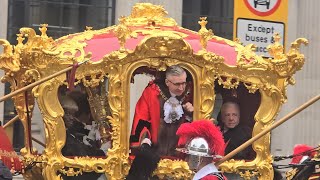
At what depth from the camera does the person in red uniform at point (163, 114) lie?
1077cm

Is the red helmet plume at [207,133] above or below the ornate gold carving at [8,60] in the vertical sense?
below

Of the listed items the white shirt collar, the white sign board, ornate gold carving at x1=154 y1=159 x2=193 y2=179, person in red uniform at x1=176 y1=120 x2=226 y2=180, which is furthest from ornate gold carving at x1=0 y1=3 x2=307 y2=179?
the white sign board

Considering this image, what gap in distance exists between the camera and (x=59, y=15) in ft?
83.6

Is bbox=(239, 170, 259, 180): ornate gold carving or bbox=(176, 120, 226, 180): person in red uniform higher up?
bbox=(176, 120, 226, 180): person in red uniform

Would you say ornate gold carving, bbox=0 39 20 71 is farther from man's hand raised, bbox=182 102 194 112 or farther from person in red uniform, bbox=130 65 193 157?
man's hand raised, bbox=182 102 194 112

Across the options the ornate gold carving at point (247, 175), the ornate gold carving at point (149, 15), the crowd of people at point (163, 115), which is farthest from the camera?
the ornate gold carving at point (149, 15)

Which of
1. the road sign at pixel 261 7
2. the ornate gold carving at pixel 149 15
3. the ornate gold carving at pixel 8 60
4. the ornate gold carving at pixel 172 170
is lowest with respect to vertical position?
the ornate gold carving at pixel 172 170

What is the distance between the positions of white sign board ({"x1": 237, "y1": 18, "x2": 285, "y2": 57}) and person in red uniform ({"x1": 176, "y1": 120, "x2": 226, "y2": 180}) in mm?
5983

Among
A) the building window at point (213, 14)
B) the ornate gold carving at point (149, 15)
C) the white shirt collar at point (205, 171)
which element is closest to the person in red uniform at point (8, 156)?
the ornate gold carving at point (149, 15)

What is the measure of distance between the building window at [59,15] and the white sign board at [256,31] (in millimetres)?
10739

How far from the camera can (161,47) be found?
35.1 feet

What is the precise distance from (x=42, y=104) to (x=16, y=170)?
0.79 m

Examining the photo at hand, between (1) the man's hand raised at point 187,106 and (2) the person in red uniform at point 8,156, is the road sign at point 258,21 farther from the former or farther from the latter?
(2) the person in red uniform at point 8,156

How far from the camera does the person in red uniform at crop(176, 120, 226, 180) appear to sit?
8148 mm
